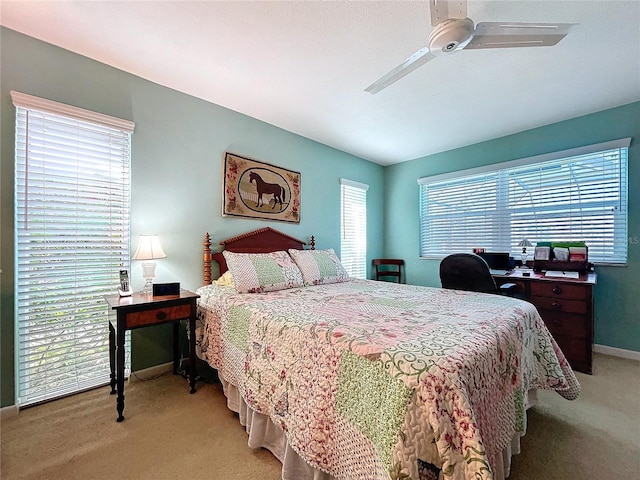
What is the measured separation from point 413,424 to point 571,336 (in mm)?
2604

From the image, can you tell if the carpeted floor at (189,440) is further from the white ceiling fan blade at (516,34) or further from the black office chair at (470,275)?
the white ceiling fan blade at (516,34)

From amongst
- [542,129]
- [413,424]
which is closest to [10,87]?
[413,424]

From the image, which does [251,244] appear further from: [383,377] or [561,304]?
[561,304]

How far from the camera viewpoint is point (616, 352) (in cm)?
282

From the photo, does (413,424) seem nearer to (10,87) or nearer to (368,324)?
(368,324)

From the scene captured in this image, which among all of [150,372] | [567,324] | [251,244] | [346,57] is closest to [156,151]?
[251,244]

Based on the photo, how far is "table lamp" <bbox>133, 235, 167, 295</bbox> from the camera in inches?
83.3

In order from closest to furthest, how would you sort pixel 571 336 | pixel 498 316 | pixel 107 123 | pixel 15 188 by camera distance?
pixel 498 316 → pixel 15 188 → pixel 107 123 → pixel 571 336

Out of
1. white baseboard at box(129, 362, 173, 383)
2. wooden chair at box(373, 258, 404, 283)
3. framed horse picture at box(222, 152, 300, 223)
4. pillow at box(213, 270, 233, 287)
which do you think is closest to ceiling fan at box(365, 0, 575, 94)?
framed horse picture at box(222, 152, 300, 223)

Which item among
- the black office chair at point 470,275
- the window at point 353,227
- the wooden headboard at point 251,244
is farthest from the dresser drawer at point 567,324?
the wooden headboard at point 251,244

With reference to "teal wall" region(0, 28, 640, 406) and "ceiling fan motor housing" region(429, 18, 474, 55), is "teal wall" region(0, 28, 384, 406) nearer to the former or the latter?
"teal wall" region(0, 28, 640, 406)

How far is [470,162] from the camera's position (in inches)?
150

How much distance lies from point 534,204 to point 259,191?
3258mm

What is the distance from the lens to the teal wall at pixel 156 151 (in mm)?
1812
